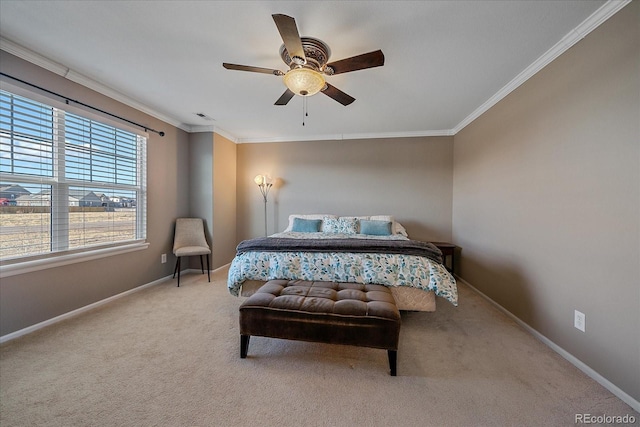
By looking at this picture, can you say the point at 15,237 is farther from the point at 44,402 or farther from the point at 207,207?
the point at 207,207

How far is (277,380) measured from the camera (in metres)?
1.47

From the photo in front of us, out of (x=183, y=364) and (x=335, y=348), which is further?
(x=335, y=348)

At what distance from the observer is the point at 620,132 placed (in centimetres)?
138

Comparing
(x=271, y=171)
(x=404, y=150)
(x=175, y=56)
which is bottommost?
(x=271, y=171)

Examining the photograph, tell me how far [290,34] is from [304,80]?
34 centimetres

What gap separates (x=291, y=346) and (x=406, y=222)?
9.58 feet

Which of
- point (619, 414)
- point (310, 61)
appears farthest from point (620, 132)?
point (310, 61)

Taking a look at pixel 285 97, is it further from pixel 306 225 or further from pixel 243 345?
pixel 243 345

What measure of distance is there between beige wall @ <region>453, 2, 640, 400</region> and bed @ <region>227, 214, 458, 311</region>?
0.74 metres

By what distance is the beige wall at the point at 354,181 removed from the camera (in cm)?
389

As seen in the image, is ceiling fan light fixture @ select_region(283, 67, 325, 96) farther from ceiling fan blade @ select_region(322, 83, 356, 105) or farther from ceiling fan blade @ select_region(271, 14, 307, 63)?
ceiling fan blade @ select_region(322, 83, 356, 105)

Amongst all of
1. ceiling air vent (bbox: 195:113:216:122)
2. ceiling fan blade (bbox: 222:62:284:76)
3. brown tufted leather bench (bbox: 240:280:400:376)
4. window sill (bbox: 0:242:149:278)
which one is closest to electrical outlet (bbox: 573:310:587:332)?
brown tufted leather bench (bbox: 240:280:400:376)

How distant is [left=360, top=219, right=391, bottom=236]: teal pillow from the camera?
3.44m

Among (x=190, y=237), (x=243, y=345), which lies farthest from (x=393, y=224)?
(x=190, y=237)
